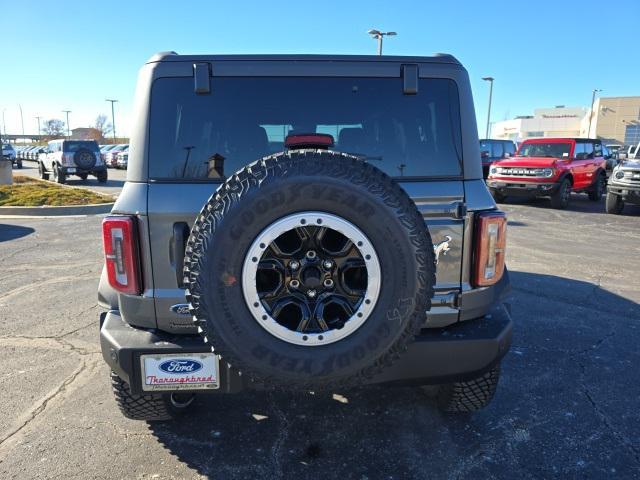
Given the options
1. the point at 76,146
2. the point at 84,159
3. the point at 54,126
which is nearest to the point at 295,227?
the point at 84,159

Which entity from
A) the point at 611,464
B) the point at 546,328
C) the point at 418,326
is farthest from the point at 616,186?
the point at 418,326

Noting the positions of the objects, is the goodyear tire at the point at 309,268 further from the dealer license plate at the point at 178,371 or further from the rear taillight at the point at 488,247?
the rear taillight at the point at 488,247

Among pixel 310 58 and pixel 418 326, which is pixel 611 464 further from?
pixel 310 58

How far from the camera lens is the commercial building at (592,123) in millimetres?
66688

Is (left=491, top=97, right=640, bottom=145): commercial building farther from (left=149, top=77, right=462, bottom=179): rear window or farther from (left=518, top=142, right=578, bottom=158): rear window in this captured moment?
(left=149, top=77, right=462, bottom=179): rear window

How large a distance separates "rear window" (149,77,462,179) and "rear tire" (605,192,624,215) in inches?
469

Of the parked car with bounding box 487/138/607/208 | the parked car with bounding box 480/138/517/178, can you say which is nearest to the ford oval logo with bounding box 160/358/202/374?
the parked car with bounding box 487/138/607/208

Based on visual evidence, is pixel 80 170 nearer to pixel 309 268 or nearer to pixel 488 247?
pixel 309 268

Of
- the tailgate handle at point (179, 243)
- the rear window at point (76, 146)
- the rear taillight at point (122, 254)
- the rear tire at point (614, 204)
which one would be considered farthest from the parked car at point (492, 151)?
the rear taillight at point (122, 254)

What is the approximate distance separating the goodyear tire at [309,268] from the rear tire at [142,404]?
920 mm

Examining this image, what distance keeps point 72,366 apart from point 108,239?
6.12ft

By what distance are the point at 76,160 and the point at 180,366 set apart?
1935 centimetres

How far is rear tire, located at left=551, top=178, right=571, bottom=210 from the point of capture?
12925mm

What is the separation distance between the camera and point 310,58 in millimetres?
2385
